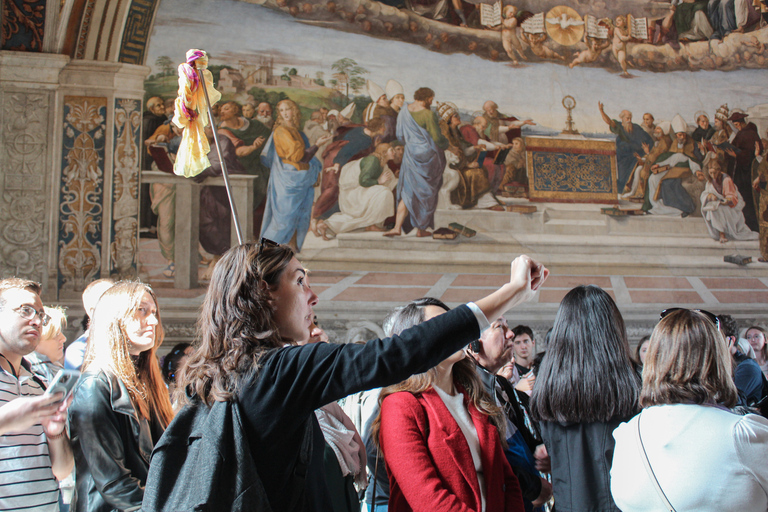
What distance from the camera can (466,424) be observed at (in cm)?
218

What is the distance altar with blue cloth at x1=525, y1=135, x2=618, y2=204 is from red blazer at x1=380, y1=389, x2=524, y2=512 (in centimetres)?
772

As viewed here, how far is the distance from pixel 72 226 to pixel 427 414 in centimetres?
681

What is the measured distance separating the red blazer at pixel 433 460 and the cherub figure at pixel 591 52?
29.9ft

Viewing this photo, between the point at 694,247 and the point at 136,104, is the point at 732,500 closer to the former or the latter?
the point at 136,104

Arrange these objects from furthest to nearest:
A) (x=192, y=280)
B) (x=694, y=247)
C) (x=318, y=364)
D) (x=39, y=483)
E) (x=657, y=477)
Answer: (x=694, y=247) → (x=192, y=280) → (x=39, y=483) → (x=657, y=477) → (x=318, y=364)

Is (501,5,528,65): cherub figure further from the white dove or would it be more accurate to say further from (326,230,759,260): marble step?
(326,230,759,260): marble step

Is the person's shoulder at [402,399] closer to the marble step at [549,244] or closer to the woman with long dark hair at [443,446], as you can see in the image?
the woman with long dark hair at [443,446]

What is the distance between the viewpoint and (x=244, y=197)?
332 inches

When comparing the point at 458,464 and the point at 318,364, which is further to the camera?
the point at 458,464

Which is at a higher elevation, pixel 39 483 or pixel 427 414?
pixel 427 414

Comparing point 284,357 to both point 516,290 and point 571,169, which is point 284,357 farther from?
point 571,169

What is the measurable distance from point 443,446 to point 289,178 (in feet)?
22.7

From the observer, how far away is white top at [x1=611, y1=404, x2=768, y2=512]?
1.59 m

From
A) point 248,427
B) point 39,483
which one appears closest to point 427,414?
point 248,427
